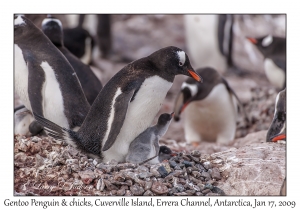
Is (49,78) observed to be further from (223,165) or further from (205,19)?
(205,19)

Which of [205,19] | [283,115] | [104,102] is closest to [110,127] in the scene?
[104,102]

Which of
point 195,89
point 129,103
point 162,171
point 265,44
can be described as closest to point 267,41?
point 265,44

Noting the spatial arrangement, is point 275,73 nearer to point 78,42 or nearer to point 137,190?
point 78,42

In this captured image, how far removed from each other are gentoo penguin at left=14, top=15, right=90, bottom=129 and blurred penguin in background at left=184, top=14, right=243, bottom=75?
164 inches

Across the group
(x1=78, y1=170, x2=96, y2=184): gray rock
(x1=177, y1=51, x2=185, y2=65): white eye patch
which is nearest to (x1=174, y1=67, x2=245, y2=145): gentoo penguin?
(x1=177, y1=51, x2=185, y2=65): white eye patch

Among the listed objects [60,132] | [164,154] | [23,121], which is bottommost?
[164,154]

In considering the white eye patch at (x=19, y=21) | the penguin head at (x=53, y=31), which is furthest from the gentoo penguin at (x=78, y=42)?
the white eye patch at (x=19, y=21)

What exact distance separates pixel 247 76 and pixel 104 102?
16.1 feet

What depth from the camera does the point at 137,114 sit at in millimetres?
3504

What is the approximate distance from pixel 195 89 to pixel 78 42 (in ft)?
5.86

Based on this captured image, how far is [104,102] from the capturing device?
351 centimetres

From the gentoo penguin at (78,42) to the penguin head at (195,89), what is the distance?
5.21 ft

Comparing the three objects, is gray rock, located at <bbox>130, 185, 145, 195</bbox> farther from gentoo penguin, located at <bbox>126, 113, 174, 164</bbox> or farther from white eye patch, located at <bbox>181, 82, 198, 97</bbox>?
white eye patch, located at <bbox>181, 82, 198, 97</bbox>

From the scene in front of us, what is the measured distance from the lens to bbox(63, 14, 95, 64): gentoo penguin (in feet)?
21.0
